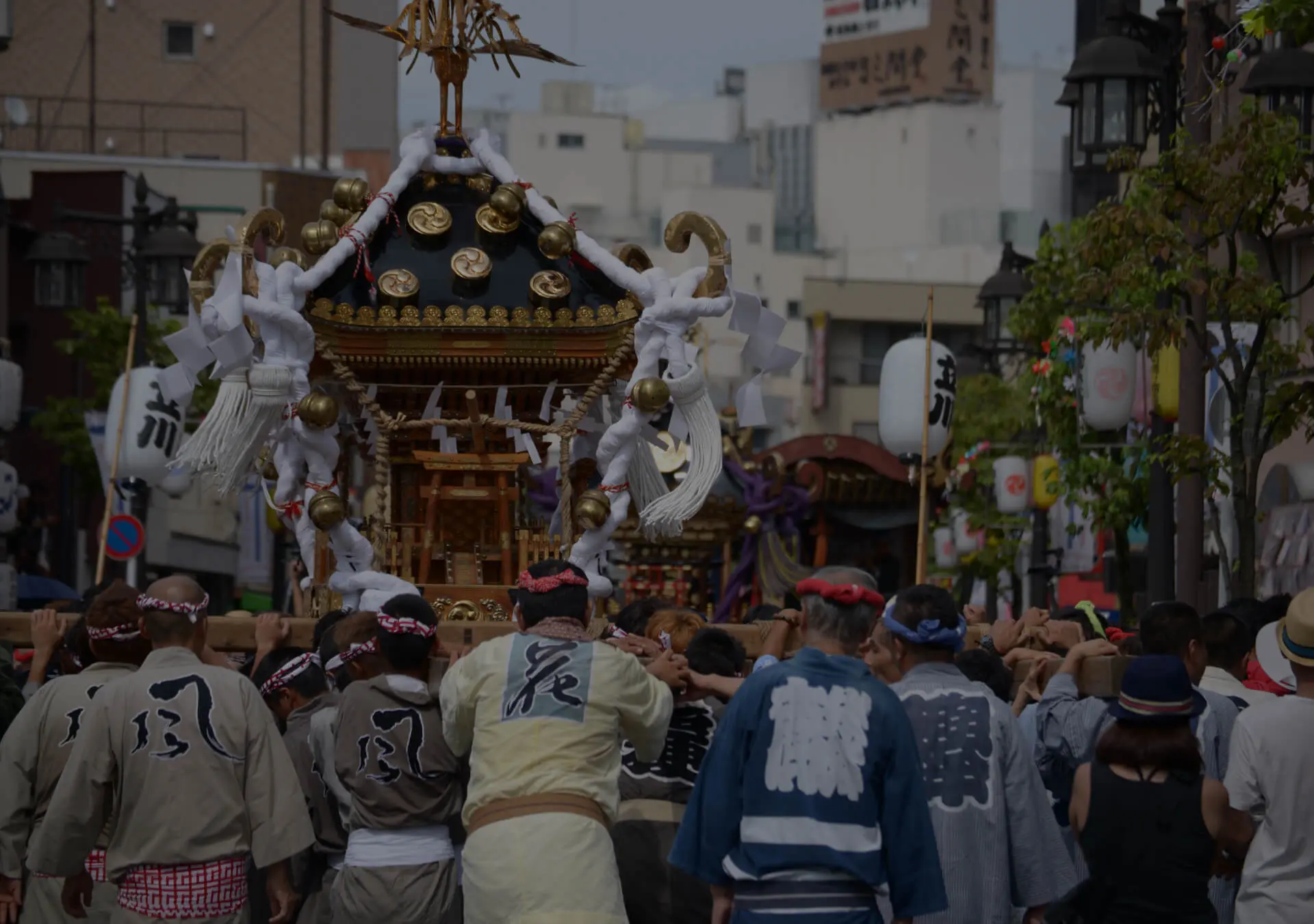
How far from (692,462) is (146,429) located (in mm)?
10514

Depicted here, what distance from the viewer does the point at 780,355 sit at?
12.5 meters

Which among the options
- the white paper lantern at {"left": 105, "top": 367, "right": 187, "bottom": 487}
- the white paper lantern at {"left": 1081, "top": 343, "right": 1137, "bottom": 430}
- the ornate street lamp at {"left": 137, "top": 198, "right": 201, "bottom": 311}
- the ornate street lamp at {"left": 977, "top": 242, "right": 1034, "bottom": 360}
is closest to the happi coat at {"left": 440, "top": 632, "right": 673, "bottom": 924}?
the white paper lantern at {"left": 1081, "top": 343, "right": 1137, "bottom": 430}

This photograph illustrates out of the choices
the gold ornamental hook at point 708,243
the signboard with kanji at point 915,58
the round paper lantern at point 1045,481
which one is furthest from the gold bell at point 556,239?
the signboard with kanji at point 915,58

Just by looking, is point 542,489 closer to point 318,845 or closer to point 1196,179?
point 1196,179

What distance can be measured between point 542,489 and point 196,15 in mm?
32609

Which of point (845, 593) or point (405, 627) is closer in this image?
point (845, 593)

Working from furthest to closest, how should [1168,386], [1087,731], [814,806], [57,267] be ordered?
[57,267]
[1168,386]
[1087,731]
[814,806]

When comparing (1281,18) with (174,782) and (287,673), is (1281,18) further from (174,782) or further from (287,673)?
(174,782)

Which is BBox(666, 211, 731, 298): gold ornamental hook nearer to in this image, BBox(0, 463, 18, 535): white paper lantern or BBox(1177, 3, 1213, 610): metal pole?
BBox(1177, 3, 1213, 610): metal pole

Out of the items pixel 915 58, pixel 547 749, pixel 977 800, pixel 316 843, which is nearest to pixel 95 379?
pixel 316 843

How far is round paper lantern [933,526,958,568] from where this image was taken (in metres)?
37.7

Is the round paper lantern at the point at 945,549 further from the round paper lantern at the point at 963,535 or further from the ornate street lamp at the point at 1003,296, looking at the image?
the ornate street lamp at the point at 1003,296

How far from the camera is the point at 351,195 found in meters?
12.2

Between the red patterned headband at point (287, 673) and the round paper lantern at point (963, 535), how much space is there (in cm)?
2559
